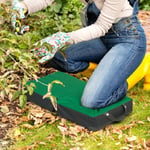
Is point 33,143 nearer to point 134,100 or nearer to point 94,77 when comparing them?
point 94,77

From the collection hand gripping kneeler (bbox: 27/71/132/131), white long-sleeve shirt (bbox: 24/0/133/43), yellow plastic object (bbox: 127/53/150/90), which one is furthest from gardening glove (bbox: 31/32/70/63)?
yellow plastic object (bbox: 127/53/150/90)

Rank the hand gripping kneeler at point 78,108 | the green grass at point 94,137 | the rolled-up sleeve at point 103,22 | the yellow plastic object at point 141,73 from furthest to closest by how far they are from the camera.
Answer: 1. the yellow plastic object at point 141,73
2. the rolled-up sleeve at point 103,22
3. the hand gripping kneeler at point 78,108
4. the green grass at point 94,137

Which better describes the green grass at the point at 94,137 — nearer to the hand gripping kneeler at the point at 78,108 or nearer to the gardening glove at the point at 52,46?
the hand gripping kneeler at the point at 78,108

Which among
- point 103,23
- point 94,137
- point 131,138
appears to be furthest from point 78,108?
point 103,23

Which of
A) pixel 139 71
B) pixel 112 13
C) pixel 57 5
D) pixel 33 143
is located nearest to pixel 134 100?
pixel 139 71

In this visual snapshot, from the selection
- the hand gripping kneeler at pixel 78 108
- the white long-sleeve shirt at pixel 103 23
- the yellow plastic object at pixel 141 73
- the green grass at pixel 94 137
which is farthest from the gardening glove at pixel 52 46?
the yellow plastic object at pixel 141 73

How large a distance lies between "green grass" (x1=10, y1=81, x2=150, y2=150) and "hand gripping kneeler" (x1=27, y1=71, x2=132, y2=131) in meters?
0.06

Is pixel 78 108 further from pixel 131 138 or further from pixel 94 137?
pixel 131 138

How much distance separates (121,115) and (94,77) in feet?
1.13

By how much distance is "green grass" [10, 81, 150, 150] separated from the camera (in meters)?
2.78

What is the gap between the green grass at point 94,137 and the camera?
9.12ft

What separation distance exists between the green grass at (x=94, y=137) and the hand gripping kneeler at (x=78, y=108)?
0.21ft

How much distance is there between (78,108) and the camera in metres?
3.00

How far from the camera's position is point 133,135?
2.92m
